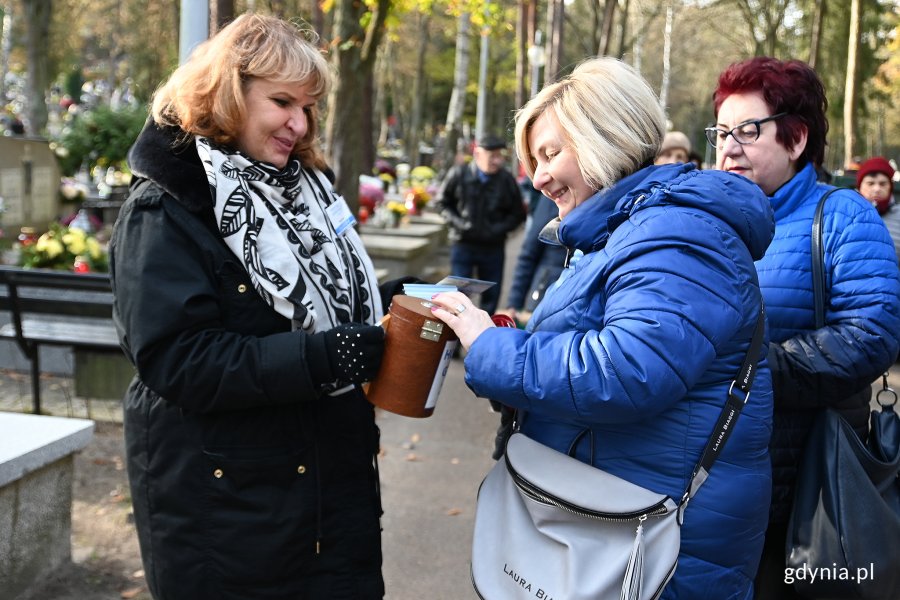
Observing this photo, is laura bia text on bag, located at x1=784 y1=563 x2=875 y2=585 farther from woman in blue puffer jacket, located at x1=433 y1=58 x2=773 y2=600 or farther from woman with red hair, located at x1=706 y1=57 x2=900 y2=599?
woman in blue puffer jacket, located at x1=433 y1=58 x2=773 y2=600

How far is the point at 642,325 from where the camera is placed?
164 centimetres

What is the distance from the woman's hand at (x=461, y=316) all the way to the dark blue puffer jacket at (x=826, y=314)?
0.86m

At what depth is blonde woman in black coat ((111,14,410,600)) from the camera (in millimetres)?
2123

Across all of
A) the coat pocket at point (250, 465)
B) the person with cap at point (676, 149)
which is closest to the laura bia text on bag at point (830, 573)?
the coat pocket at point (250, 465)

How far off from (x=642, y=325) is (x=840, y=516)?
102cm

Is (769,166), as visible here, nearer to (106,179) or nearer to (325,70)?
(325,70)

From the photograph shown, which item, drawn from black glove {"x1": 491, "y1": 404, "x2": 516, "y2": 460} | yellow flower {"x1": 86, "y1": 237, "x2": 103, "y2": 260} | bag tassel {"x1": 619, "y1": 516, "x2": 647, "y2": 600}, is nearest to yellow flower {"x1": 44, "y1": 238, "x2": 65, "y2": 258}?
yellow flower {"x1": 86, "y1": 237, "x2": 103, "y2": 260}

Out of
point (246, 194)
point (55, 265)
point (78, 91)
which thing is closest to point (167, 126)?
point (246, 194)

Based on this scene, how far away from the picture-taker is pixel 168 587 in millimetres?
2287

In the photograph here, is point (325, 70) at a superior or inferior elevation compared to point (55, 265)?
superior

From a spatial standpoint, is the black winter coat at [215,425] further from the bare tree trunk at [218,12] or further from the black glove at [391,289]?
the bare tree trunk at [218,12]

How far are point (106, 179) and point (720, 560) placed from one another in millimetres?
17611

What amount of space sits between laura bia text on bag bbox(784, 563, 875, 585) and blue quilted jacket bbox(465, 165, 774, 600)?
17.5 inches

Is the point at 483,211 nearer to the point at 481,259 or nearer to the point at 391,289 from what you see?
the point at 481,259
